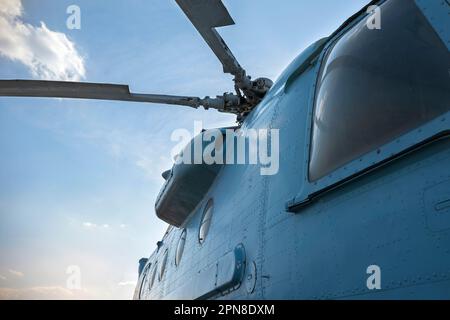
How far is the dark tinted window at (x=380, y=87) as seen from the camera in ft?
6.67

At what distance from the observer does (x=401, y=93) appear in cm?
218

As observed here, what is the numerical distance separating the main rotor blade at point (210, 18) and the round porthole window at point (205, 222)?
2.37 metres

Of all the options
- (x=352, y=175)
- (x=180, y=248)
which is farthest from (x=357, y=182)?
(x=180, y=248)

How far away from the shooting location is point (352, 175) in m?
2.28

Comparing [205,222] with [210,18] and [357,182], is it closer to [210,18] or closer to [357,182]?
[210,18]

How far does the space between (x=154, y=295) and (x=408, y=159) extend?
7.41m

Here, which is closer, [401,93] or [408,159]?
[408,159]

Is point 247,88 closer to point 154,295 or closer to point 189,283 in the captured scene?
point 189,283

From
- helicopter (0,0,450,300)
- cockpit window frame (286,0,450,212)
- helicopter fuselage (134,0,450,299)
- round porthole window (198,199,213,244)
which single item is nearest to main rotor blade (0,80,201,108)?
helicopter (0,0,450,300)

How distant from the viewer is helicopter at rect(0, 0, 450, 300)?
1820 mm

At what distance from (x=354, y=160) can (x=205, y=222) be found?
365cm

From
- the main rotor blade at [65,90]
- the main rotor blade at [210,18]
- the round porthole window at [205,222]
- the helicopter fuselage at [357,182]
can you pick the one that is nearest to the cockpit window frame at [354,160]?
the helicopter fuselage at [357,182]

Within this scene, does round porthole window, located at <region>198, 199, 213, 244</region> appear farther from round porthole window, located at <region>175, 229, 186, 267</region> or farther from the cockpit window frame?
the cockpit window frame
